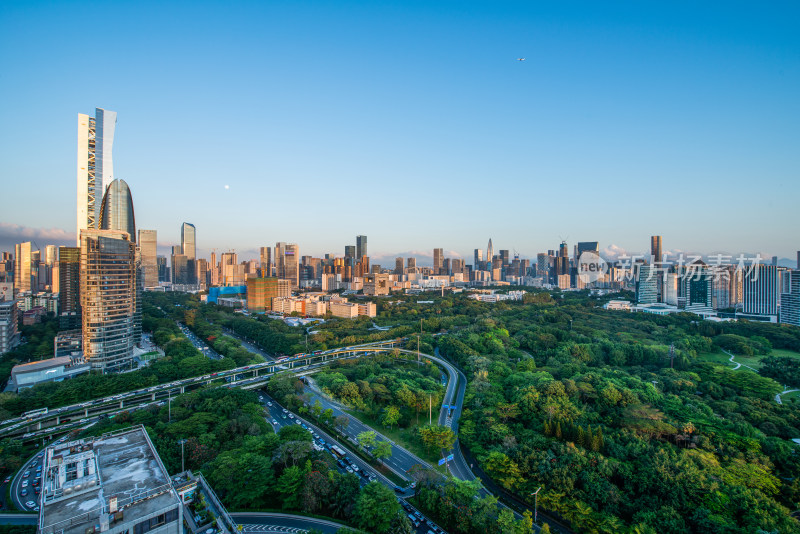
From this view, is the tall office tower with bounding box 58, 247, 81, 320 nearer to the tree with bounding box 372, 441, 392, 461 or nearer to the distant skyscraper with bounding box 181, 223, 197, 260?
the tree with bounding box 372, 441, 392, 461

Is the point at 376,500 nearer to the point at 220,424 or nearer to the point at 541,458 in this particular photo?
the point at 541,458

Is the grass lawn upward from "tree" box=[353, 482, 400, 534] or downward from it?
downward

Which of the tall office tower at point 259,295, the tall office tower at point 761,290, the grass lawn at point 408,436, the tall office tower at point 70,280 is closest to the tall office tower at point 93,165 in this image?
the tall office tower at point 70,280

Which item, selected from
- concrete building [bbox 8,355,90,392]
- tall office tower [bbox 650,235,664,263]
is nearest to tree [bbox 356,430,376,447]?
concrete building [bbox 8,355,90,392]

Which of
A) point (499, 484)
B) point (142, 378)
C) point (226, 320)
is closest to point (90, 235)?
point (142, 378)

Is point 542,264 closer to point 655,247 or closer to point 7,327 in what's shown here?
point 655,247

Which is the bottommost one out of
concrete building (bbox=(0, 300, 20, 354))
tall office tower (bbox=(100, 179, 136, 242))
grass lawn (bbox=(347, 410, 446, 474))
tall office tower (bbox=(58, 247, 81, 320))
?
grass lawn (bbox=(347, 410, 446, 474))

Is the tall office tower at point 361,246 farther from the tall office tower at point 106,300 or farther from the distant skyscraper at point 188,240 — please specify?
the tall office tower at point 106,300

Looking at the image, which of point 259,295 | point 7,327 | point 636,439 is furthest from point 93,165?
point 636,439
